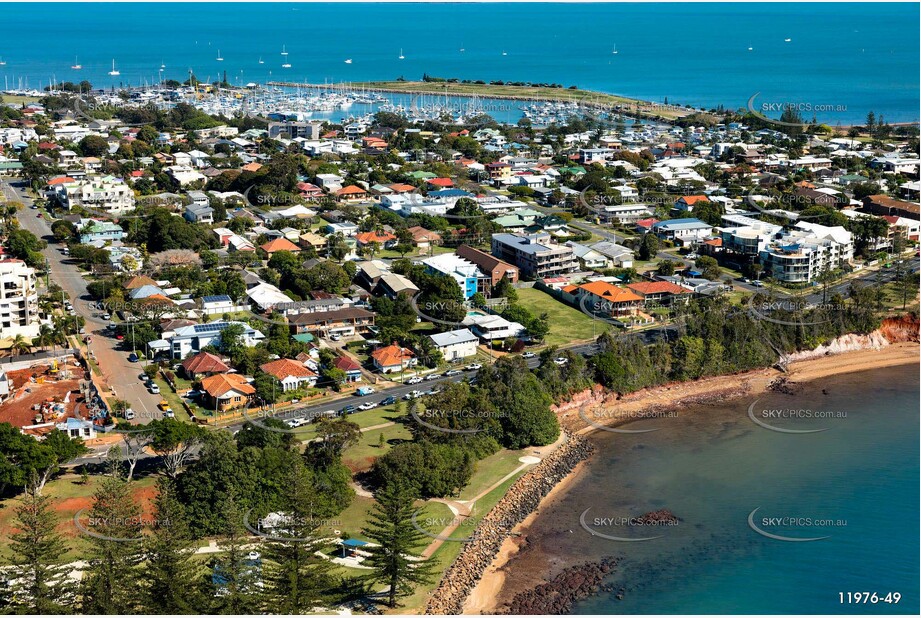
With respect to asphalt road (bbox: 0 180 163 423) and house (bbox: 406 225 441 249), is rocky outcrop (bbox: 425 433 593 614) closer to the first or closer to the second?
asphalt road (bbox: 0 180 163 423)

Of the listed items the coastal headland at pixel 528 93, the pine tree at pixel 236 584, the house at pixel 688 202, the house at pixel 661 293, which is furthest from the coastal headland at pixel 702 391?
the coastal headland at pixel 528 93

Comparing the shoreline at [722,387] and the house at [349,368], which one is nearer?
the shoreline at [722,387]

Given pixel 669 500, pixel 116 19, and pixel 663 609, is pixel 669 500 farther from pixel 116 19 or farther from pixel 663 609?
pixel 116 19

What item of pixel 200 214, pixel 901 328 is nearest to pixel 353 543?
pixel 901 328

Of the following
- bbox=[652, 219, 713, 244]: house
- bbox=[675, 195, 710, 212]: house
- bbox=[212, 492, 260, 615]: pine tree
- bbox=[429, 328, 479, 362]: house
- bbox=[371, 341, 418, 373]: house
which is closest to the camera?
bbox=[212, 492, 260, 615]: pine tree

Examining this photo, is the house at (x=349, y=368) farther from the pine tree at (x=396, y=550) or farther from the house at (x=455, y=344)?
the pine tree at (x=396, y=550)

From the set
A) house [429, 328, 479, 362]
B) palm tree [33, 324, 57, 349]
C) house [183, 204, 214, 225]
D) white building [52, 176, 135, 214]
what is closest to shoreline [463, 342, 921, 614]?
house [429, 328, 479, 362]
